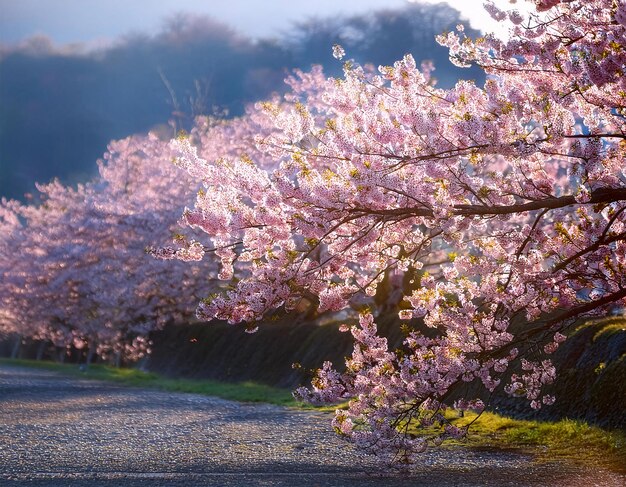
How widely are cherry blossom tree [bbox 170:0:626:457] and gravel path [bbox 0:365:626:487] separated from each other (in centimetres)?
74

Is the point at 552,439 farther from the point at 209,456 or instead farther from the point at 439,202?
the point at 439,202

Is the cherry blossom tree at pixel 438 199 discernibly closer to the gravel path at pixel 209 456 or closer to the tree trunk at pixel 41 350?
the gravel path at pixel 209 456

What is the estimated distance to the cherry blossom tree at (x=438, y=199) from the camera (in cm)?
739

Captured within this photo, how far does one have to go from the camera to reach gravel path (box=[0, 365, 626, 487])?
812 centimetres

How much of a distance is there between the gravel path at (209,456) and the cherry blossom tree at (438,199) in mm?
742

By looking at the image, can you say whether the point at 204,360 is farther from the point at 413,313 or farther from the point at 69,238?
the point at 413,313

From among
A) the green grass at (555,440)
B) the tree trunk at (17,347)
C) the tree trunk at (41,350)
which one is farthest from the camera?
the tree trunk at (17,347)

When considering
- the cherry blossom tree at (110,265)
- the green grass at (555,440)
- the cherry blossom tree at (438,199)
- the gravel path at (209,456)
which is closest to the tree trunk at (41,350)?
the cherry blossom tree at (110,265)

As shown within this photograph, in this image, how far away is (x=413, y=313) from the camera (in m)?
8.86

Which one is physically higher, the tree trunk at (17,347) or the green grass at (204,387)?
the tree trunk at (17,347)

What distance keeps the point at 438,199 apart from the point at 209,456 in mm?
4801

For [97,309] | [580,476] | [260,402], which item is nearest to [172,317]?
[97,309]

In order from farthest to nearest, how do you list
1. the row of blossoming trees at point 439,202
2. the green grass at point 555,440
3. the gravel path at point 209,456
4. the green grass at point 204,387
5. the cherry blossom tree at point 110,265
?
the cherry blossom tree at point 110,265
the green grass at point 204,387
the green grass at point 555,440
the gravel path at point 209,456
the row of blossoming trees at point 439,202

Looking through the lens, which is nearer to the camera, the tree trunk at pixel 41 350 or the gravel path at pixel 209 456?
the gravel path at pixel 209 456
